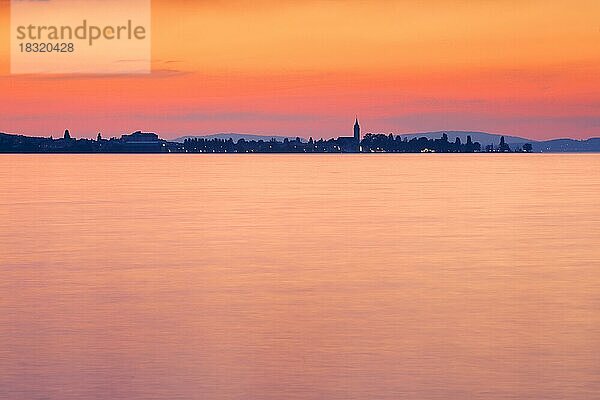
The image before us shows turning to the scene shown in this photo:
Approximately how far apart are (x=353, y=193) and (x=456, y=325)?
34.8 m

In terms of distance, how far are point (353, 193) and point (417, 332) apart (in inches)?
1385

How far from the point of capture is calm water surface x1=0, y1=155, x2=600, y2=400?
1075cm

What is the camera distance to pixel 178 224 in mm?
29484

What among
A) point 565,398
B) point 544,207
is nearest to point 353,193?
point 544,207

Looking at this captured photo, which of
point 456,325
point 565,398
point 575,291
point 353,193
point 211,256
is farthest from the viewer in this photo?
point 353,193

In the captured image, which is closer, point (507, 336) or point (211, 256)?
point (507, 336)

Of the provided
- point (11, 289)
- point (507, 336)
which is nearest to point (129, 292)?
point (11, 289)

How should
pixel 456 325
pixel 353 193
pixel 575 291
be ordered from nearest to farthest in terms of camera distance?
pixel 456 325
pixel 575 291
pixel 353 193

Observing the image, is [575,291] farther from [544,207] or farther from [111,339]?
[544,207]

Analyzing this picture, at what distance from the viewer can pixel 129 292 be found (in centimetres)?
1634

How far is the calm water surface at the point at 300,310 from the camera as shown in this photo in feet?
35.3

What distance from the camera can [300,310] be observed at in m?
14.6

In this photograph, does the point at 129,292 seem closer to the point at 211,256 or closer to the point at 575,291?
the point at 211,256

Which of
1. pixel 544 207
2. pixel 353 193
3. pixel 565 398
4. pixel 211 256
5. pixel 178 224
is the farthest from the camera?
pixel 353 193
